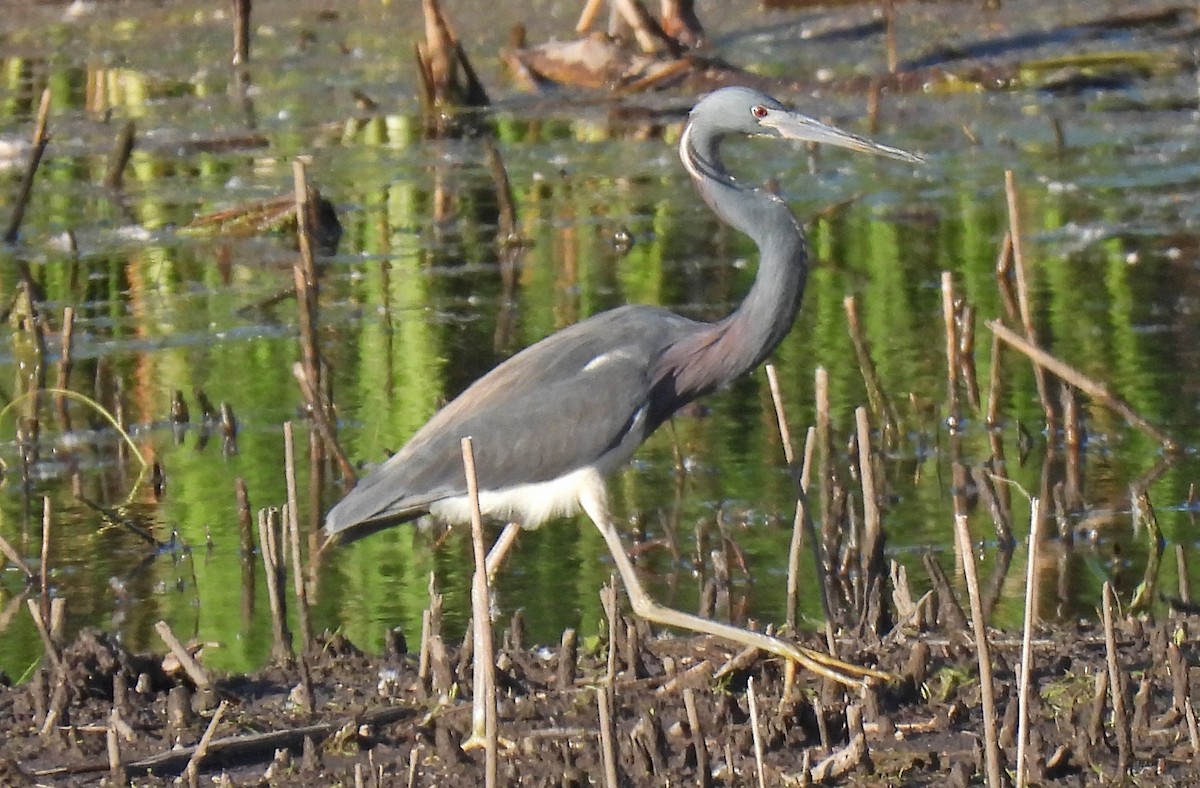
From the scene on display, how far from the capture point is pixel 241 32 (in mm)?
15781

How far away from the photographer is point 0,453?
24.2 ft

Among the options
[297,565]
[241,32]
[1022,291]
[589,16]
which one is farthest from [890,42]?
[297,565]

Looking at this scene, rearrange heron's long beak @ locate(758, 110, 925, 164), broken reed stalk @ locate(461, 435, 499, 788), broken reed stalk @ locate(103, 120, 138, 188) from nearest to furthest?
broken reed stalk @ locate(461, 435, 499, 788)
heron's long beak @ locate(758, 110, 925, 164)
broken reed stalk @ locate(103, 120, 138, 188)

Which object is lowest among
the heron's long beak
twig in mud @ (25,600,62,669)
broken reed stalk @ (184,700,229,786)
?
broken reed stalk @ (184,700,229,786)

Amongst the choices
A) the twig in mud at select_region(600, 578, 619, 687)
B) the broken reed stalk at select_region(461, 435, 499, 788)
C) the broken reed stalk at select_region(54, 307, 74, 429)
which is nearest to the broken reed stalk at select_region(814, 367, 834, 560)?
the twig in mud at select_region(600, 578, 619, 687)

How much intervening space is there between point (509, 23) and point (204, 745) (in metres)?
13.0

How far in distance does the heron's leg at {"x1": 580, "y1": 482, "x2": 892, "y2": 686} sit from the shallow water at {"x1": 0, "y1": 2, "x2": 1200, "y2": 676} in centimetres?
48

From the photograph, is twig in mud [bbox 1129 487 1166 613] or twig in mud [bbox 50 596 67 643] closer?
twig in mud [bbox 50 596 67 643]

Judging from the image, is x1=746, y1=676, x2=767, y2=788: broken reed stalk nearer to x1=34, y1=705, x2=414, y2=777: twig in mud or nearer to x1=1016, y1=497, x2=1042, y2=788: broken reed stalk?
x1=1016, y1=497, x2=1042, y2=788: broken reed stalk

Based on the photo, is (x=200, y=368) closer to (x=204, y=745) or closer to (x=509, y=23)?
(x=204, y=745)

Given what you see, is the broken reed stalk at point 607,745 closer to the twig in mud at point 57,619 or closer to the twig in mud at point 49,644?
the twig in mud at point 49,644

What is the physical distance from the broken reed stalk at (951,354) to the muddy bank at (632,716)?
73.9 inches

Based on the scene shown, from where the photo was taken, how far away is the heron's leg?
4.34 metres

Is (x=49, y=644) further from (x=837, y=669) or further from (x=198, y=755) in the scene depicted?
(x=837, y=669)
